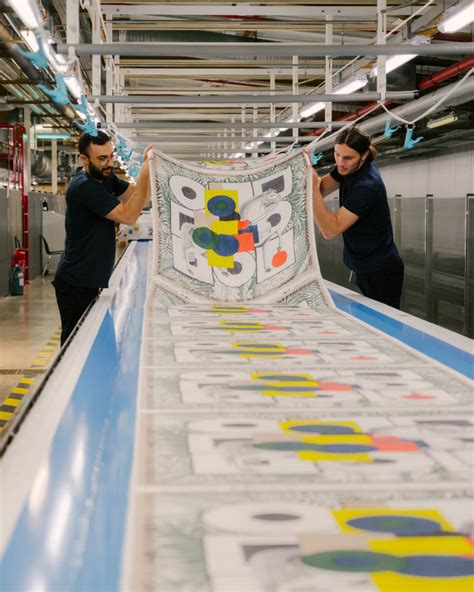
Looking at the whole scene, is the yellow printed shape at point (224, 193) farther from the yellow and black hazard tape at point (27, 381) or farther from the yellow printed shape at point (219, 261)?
the yellow and black hazard tape at point (27, 381)

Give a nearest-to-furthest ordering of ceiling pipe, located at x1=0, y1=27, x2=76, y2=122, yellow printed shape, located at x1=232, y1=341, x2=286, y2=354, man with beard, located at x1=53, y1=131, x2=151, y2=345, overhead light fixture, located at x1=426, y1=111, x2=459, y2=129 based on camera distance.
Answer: yellow printed shape, located at x1=232, y1=341, x2=286, y2=354, man with beard, located at x1=53, y1=131, x2=151, y2=345, ceiling pipe, located at x1=0, y1=27, x2=76, y2=122, overhead light fixture, located at x1=426, y1=111, x2=459, y2=129

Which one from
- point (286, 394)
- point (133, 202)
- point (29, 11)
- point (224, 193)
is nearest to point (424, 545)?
point (286, 394)

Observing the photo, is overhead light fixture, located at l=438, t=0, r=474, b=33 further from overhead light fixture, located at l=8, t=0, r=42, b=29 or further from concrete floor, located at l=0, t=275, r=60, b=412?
concrete floor, located at l=0, t=275, r=60, b=412

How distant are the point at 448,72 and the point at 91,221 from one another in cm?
613

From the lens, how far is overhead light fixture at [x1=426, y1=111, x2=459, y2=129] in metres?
10.1

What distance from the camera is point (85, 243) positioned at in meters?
4.38

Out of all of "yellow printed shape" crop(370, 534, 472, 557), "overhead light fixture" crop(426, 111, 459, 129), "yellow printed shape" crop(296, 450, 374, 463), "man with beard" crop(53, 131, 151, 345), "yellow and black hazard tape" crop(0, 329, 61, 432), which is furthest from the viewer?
"overhead light fixture" crop(426, 111, 459, 129)

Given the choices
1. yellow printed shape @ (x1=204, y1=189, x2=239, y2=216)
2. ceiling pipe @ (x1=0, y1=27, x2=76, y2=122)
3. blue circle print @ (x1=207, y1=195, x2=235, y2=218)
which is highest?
ceiling pipe @ (x1=0, y1=27, x2=76, y2=122)

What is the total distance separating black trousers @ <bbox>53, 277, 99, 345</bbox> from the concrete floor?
5.69 ft

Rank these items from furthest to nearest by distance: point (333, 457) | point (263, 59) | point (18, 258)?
point (18, 258)
point (263, 59)
point (333, 457)

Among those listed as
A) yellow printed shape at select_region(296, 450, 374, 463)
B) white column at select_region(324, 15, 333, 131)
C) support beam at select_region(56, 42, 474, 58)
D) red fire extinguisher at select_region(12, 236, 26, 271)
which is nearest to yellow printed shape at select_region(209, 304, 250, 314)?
support beam at select_region(56, 42, 474, 58)

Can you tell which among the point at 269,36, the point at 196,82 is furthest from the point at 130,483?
the point at 196,82

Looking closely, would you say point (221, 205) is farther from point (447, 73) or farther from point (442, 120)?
point (442, 120)

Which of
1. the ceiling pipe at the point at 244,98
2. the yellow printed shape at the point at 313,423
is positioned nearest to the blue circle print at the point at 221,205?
the ceiling pipe at the point at 244,98
